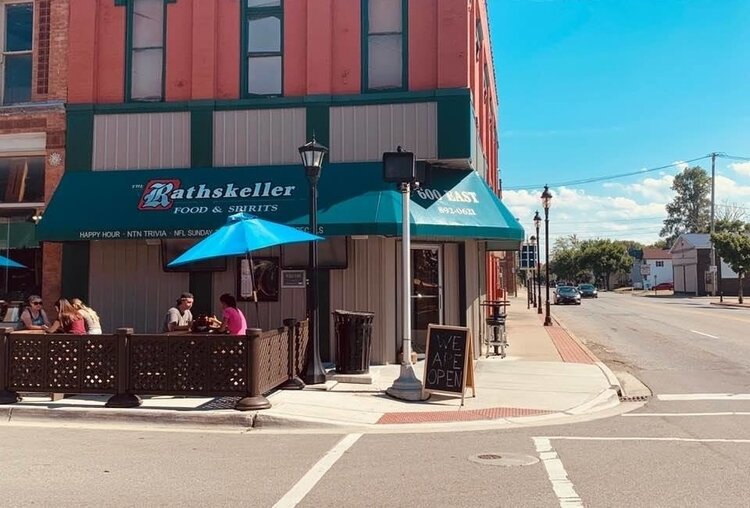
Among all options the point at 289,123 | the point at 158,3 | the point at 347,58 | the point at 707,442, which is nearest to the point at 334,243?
the point at 289,123

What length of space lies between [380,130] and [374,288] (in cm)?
312

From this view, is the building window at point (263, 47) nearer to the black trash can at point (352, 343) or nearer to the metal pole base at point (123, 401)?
the black trash can at point (352, 343)

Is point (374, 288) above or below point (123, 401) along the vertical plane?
above

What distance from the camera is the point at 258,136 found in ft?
43.8

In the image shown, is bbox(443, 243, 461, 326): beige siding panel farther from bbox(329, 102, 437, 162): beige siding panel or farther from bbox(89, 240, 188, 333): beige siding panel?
bbox(89, 240, 188, 333): beige siding panel

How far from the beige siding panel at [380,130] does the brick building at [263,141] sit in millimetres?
28

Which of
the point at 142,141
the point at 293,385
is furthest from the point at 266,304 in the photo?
the point at 142,141

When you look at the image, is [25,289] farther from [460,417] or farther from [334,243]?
[460,417]

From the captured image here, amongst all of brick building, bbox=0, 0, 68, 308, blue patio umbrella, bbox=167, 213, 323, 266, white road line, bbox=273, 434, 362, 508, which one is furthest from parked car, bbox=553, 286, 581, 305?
white road line, bbox=273, 434, 362, 508

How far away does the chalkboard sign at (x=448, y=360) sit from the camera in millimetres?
9562

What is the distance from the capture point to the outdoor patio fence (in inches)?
340

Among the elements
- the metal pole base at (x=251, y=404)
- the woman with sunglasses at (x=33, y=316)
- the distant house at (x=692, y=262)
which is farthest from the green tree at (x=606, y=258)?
the metal pole base at (x=251, y=404)

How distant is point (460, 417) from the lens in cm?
874

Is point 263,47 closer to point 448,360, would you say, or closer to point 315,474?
point 448,360
